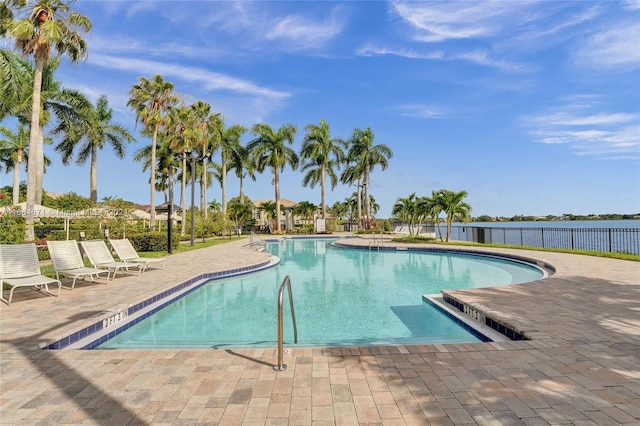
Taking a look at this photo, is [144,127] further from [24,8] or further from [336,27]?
[336,27]

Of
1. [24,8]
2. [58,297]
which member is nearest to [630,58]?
[58,297]

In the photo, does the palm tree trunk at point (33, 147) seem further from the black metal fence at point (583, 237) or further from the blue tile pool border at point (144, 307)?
the black metal fence at point (583, 237)

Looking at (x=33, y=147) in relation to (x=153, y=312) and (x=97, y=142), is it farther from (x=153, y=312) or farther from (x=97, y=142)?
(x=97, y=142)

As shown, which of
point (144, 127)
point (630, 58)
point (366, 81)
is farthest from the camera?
point (144, 127)

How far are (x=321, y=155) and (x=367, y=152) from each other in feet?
17.2

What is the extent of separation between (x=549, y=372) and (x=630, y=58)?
39.6ft

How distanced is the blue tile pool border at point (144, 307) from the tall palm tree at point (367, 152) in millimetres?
26733

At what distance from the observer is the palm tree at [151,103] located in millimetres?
20922

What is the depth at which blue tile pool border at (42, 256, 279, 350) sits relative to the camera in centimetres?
430

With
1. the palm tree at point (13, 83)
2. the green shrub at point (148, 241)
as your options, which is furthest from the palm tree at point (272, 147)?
the green shrub at point (148, 241)

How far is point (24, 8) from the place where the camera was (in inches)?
555

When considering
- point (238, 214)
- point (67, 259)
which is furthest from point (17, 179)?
Result: point (67, 259)

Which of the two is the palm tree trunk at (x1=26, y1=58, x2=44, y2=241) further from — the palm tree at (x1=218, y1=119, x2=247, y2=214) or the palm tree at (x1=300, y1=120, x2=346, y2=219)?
the palm tree at (x1=300, y1=120, x2=346, y2=219)

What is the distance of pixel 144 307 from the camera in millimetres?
6102
